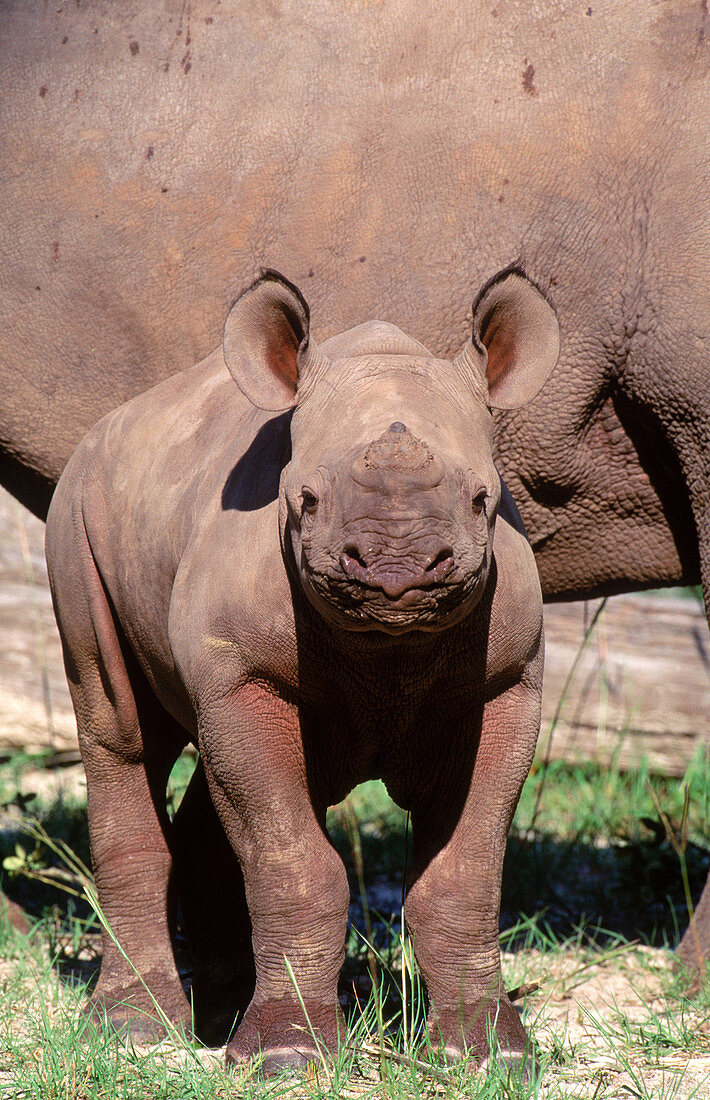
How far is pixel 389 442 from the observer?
268cm

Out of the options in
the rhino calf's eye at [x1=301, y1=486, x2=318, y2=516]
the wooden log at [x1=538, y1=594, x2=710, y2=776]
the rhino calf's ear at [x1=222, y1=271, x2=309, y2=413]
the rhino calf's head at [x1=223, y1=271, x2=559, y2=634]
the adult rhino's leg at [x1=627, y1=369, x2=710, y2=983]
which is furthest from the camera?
the wooden log at [x1=538, y1=594, x2=710, y2=776]

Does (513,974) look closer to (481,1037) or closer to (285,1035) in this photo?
(481,1037)

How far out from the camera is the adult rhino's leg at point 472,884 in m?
3.22

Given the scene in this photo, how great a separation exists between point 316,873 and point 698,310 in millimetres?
2101

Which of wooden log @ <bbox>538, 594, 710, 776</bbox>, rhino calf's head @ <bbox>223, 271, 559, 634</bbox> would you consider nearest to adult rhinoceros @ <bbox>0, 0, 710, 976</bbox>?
rhino calf's head @ <bbox>223, 271, 559, 634</bbox>

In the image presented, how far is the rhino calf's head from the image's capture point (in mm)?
2602

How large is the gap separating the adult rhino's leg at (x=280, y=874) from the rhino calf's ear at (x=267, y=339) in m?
0.69

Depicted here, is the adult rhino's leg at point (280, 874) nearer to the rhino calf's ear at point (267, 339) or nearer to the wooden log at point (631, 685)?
the rhino calf's ear at point (267, 339)

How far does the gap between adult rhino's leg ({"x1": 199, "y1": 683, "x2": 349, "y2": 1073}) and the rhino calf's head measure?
0.45 m

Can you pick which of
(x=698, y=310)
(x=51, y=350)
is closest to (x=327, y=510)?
(x=698, y=310)

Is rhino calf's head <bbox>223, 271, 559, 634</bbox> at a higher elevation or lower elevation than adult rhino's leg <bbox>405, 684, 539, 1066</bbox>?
higher

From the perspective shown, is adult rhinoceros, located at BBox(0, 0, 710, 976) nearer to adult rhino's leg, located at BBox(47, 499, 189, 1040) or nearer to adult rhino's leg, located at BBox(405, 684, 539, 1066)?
adult rhino's leg, located at BBox(47, 499, 189, 1040)

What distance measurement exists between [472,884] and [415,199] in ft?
7.29

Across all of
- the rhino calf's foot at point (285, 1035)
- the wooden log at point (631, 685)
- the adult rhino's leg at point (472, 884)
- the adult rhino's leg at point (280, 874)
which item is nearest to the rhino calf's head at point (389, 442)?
the adult rhino's leg at point (280, 874)
